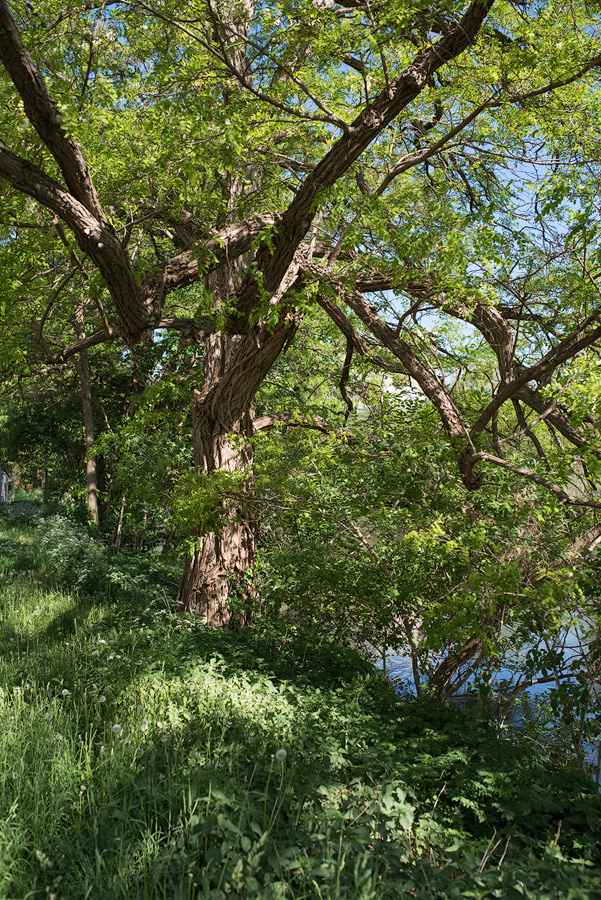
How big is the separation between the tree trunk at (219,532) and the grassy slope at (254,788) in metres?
1.43

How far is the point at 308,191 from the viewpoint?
583 centimetres

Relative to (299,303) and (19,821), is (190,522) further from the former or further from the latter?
(19,821)

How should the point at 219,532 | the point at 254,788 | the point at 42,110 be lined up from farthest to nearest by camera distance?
the point at 219,532 < the point at 42,110 < the point at 254,788

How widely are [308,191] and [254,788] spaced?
16.3 ft

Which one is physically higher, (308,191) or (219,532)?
(308,191)

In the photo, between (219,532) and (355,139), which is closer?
(355,139)

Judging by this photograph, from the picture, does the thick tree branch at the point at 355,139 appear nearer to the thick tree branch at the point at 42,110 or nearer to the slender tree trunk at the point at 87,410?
the thick tree branch at the point at 42,110

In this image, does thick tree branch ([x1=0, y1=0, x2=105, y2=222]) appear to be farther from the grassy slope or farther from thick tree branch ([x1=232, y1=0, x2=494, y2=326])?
the grassy slope

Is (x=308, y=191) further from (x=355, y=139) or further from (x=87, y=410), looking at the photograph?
(x=87, y=410)

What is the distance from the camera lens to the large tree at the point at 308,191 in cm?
523

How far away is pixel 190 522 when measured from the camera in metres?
6.31

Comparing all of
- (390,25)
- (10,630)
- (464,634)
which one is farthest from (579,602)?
(10,630)

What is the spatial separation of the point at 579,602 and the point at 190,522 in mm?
3702

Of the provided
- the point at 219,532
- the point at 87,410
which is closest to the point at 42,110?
the point at 219,532
